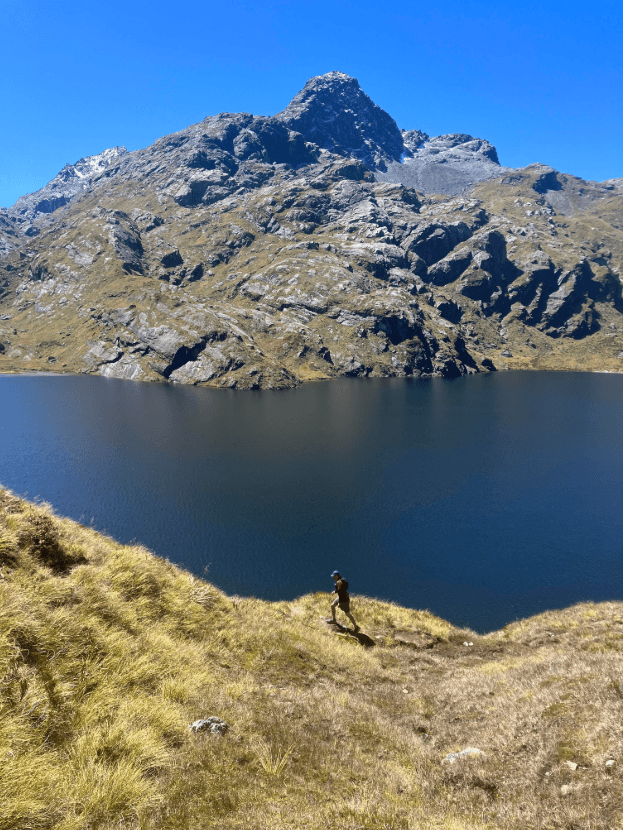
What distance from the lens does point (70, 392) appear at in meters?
162

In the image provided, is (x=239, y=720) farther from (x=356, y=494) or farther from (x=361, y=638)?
(x=356, y=494)

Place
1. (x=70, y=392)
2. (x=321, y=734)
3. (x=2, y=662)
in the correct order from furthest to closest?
(x=70, y=392)
(x=321, y=734)
(x=2, y=662)

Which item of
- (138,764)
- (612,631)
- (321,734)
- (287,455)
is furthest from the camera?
(287,455)

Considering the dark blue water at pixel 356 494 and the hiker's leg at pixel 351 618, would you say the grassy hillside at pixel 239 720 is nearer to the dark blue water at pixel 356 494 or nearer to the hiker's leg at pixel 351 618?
the hiker's leg at pixel 351 618

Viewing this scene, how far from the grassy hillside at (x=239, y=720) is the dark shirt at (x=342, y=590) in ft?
14.4

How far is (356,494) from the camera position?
222 ft

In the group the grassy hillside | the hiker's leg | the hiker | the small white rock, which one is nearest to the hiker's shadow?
the hiker

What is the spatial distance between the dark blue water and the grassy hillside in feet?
61.7

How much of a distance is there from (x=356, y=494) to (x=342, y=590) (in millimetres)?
46523

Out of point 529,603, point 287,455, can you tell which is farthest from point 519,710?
point 287,455

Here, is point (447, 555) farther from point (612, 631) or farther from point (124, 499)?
point (124, 499)

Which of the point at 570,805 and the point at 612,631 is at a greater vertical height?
the point at 570,805

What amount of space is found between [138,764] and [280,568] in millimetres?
41210

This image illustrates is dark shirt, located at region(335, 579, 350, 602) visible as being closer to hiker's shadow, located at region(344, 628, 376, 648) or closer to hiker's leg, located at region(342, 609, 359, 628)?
hiker's leg, located at region(342, 609, 359, 628)
